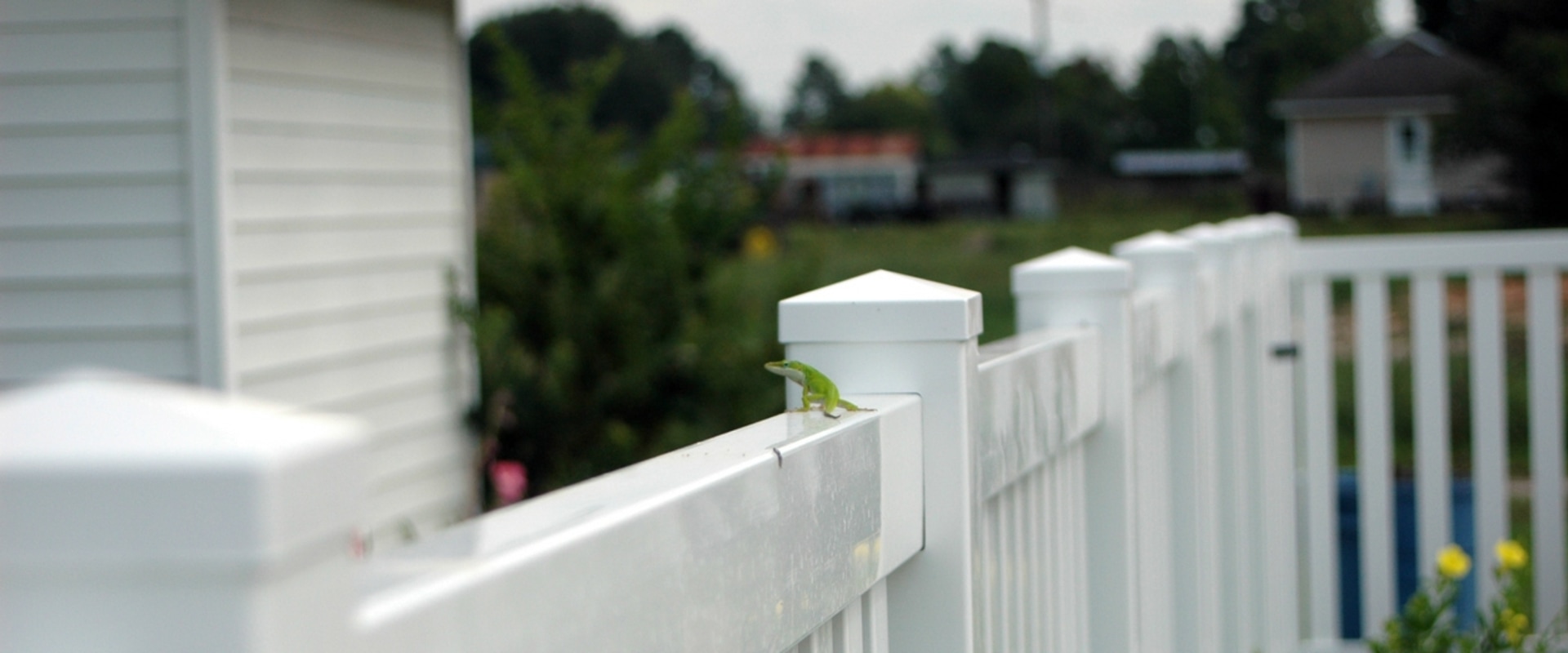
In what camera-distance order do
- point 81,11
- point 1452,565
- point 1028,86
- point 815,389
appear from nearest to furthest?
point 815,389 → point 1452,565 → point 81,11 → point 1028,86

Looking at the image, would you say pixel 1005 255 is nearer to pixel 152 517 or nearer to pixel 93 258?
pixel 93 258

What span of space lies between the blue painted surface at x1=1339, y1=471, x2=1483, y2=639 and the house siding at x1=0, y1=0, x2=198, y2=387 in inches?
143

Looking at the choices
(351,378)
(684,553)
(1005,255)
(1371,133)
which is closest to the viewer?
(684,553)

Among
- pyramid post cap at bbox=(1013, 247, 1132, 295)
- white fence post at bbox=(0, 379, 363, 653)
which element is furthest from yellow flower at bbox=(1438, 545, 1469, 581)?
white fence post at bbox=(0, 379, 363, 653)

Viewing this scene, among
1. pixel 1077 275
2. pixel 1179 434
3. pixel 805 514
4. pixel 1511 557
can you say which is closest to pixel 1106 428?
pixel 1077 275

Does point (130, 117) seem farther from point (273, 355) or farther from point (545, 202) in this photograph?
point (545, 202)

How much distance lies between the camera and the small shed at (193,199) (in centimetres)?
375

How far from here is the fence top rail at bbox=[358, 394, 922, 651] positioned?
23.9 inches

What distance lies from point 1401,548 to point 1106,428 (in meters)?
3.40

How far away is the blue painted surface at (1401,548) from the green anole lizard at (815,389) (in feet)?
12.7

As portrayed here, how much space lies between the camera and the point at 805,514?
97cm

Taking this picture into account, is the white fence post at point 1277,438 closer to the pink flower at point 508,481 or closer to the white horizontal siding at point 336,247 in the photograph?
the pink flower at point 508,481

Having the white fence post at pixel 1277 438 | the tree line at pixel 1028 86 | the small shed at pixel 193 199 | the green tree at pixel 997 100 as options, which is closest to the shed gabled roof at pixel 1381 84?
the tree line at pixel 1028 86

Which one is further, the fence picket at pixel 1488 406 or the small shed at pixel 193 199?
the fence picket at pixel 1488 406
